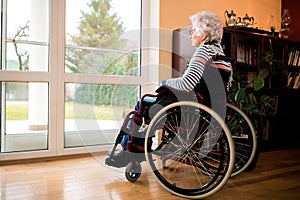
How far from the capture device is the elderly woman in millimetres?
1778

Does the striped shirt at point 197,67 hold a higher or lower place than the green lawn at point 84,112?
higher

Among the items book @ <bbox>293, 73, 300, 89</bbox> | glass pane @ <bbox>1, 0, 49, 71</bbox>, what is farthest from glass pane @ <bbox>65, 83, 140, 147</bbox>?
book @ <bbox>293, 73, 300, 89</bbox>

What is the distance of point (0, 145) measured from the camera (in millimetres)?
2580

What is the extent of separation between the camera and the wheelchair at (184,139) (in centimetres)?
164

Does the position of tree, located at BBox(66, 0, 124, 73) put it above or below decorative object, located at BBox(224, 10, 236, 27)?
below

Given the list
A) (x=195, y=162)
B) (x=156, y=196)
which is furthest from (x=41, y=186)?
(x=195, y=162)

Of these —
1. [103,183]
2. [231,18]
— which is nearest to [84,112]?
[103,183]

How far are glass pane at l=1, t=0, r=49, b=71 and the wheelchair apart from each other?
1.22 m

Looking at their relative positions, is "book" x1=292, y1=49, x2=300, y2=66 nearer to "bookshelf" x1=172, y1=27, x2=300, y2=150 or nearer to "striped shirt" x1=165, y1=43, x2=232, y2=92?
"bookshelf" x1=172, y1=27, x2=300, y2=150

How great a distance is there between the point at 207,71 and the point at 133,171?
0.86m

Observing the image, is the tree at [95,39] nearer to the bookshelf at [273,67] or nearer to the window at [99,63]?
the window at [99,63]

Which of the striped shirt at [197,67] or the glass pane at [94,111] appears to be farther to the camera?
the glass pane at [94,111]

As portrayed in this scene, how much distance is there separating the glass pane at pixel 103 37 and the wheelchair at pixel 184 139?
1186 mm

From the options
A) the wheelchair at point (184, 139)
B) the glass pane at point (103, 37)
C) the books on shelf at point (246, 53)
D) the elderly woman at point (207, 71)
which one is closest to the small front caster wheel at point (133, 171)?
the wheelchair at point (184, 139)
